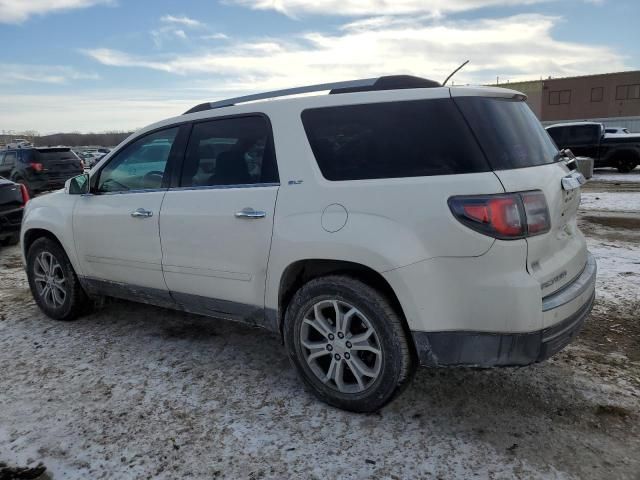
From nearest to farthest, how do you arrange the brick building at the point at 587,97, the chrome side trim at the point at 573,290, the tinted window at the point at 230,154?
the chrome side trim at the point at 573,290 → the tinted window at the point at 230,154 → the brick building at the point at 587,97

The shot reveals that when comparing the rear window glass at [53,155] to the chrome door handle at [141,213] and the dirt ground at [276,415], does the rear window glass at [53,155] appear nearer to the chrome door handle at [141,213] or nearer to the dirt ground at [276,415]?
the dirt ground at [276,415]

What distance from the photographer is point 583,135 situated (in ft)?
55.5

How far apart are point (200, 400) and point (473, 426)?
1.60m

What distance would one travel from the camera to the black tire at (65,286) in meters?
4.43

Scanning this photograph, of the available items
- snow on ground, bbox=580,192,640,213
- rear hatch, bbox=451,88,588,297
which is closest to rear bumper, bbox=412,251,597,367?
rear hatch, bbox=451,88,588,297

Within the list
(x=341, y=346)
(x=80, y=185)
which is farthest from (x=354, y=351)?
(x=80, y=185)

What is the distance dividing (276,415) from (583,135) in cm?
1735

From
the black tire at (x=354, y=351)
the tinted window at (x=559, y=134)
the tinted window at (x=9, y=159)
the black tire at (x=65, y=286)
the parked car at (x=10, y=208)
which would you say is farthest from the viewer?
the tinted window at (x=559, y=134)

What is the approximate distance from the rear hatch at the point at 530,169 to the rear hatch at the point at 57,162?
48.1ft

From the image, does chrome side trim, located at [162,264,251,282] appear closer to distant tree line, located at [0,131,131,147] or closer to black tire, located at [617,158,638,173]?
black tire, located at [617,158,638,173]

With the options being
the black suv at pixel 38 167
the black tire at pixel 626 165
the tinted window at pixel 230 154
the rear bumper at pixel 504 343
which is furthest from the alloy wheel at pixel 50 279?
the black tire at pixel 626 165

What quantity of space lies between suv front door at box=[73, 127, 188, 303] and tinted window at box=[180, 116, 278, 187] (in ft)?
0.64

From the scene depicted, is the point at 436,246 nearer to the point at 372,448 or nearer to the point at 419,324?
the point at 419,324

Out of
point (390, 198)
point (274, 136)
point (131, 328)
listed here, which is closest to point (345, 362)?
point (390, 198)
